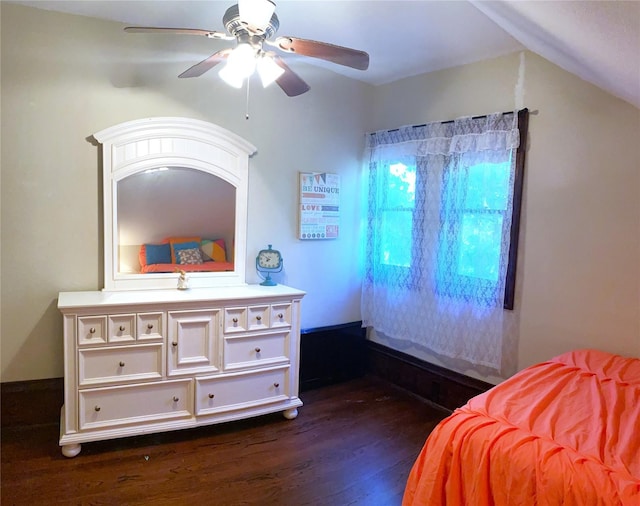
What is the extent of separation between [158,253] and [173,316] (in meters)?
0.56

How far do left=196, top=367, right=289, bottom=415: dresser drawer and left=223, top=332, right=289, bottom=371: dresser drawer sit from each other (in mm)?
70

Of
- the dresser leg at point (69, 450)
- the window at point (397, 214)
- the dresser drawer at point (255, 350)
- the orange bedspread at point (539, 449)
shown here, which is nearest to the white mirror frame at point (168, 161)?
the dresser drawer at point (255, 350)

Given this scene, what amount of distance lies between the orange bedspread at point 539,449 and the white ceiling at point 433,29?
1.28 metres

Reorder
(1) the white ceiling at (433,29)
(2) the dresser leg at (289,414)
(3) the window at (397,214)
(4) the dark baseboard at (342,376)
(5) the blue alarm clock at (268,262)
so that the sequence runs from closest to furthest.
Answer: (1) the white ceiling at (433,29)
(4) the dark baseboard at (342,376)
(2) the dresser leg at (289,414)
(5) the blue alarm clock at (268,262)
(3) the window at (397,214)

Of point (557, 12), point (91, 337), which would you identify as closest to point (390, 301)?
point (91, 337)

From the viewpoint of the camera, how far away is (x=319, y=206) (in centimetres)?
354

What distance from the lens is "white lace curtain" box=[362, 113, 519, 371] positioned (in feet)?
9.24

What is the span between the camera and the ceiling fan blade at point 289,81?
2.14 meters

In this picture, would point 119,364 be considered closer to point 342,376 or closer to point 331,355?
point 331,355

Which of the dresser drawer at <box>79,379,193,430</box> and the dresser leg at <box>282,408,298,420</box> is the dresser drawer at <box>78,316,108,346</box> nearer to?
the dresser drawer at <box>79,379,193,430</box>

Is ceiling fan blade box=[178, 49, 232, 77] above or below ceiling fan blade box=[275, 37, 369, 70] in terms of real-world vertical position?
above

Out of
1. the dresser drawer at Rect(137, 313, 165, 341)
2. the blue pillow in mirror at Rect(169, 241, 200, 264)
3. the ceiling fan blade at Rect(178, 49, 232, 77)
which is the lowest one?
the dresser drawer at Rect(137, 313, 165, 341)

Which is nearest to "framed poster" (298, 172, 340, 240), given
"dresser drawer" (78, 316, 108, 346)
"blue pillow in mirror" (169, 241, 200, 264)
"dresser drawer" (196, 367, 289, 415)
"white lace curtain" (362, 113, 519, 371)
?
"white lace curtain" (362, 113, 519, 371)

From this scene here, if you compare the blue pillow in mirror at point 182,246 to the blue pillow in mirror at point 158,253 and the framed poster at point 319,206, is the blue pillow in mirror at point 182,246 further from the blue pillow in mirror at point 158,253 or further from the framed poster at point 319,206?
the framed poster at point 319,206
